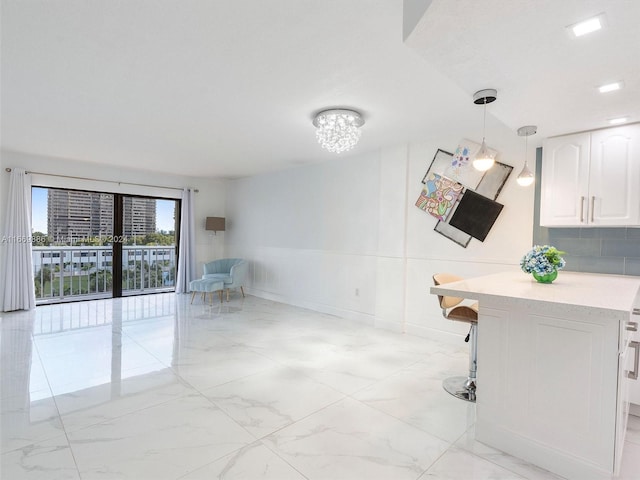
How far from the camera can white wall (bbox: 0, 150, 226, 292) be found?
5176 millimetres

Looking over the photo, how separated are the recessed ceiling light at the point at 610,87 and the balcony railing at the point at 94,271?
23.3 feet

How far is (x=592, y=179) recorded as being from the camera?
2.72m

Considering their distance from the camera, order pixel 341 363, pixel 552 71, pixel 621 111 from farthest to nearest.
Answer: pixel 341 363 → pixel 621 111 → pixel 552 71

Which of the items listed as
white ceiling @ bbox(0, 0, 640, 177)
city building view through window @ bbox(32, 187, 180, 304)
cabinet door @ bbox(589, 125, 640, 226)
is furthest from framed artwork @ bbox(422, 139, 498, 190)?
city building view through window @ bbox(32, 187, 180, 304)

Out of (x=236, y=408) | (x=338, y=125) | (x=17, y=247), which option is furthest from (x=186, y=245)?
(x=236, y=408)

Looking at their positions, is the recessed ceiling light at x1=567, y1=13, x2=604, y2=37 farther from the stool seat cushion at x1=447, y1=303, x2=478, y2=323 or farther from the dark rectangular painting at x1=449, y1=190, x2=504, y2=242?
the dark rectangular painting at x1=449, y1=190, x2=504, y2=242

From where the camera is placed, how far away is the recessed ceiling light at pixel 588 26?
4.60 ft

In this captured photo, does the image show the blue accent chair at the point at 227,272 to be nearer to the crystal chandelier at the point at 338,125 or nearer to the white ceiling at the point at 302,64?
the white ceiling at the point at 302,64

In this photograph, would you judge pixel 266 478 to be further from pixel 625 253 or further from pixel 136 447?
pixel 625 253

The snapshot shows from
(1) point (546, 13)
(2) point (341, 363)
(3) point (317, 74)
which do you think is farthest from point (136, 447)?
(1) point (546, 13)

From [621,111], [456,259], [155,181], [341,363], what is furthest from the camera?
[155,181]

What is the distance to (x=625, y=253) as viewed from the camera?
9.12 feet

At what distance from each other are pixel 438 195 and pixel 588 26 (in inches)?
100

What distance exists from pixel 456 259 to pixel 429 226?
20.6 inches
